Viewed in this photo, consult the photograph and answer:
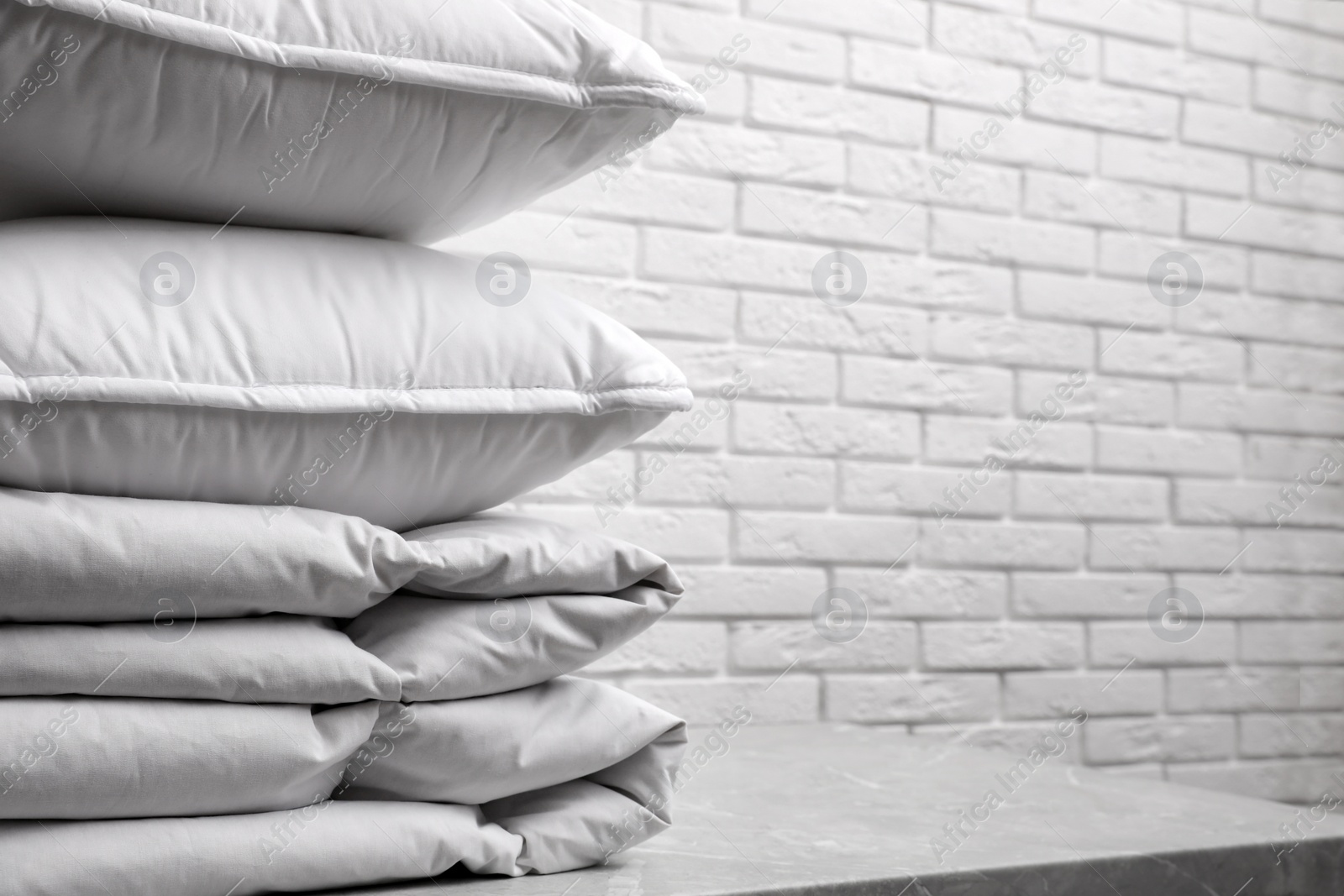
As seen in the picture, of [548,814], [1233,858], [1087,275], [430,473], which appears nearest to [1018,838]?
[1233,858]

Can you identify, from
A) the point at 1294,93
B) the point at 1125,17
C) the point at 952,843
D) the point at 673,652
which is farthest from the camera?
the point at 1294,93

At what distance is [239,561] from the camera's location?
2.02 feet

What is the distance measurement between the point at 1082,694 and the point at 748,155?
A: 977 millimetres

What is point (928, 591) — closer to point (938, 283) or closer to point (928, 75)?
point (938, 283)

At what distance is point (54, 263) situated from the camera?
61cm

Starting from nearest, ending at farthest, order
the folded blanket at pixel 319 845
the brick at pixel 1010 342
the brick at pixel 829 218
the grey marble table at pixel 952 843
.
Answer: the folded blanket at pixel 319 845 < the grey marble table at pixel 952 843 < the brick at pixel 829 218 < the brick at pixel 1010 342

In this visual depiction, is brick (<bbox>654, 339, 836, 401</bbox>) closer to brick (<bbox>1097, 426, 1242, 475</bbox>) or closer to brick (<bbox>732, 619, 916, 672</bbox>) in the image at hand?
brick (<bbox>732, 619, 916, 672</bbox>)

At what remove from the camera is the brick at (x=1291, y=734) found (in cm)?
194

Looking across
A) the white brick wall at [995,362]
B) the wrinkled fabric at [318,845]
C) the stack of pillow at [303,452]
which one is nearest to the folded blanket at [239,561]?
the stack of pillow at [303,452]

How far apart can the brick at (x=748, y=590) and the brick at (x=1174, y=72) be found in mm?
966

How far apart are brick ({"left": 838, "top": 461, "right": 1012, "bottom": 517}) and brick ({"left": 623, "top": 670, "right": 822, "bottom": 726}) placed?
0.27 m

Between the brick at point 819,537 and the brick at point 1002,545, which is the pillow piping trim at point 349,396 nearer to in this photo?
the brick at point 819,537

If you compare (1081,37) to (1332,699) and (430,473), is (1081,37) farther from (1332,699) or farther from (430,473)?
(430,473)

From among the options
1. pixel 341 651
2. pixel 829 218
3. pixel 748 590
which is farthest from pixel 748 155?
pixel 341 651
